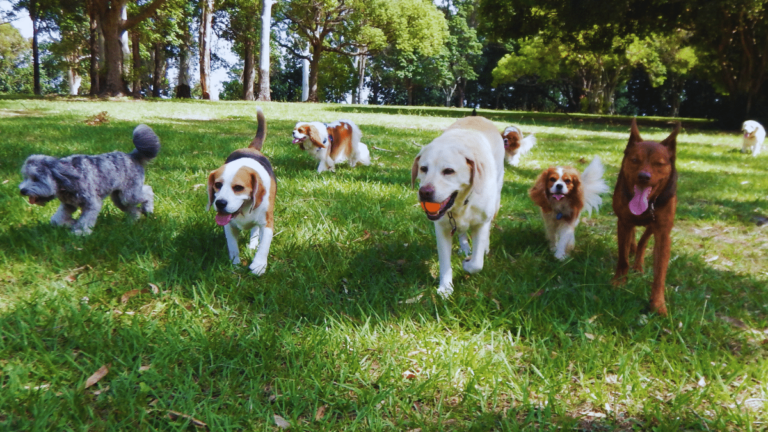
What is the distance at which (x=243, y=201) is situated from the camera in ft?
11.4

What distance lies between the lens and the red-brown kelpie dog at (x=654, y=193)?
288 cm

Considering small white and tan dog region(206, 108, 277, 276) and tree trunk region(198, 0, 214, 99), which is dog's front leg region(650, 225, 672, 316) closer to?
small white and tan dog region(206, 108, 277, 276)

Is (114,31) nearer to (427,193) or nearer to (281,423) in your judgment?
(427,193)

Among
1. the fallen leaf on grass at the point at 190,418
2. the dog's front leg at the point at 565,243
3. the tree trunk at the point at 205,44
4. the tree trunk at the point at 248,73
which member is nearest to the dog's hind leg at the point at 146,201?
the fallen leaf on grass at the point at 190,418

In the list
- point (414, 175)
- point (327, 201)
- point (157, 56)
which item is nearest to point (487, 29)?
point (327, 201)

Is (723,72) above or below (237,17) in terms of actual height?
below

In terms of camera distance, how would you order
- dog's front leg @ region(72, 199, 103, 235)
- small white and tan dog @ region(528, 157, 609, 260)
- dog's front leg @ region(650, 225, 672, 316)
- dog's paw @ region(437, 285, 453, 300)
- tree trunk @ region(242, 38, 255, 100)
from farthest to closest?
1. tree trunk @ region(242, 38, 255, 100)
2. small white and tan dog @ region(528, 157, 609, 260)
3. dog's front leg @ region(72, 199, 103, 235)
4. dog's paw @ region(437, 285, 453, 300)
5. dog's front leg @ region(650, 225, 672, 316)

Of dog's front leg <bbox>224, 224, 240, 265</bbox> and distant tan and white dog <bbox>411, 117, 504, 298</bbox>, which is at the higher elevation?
distant tan and white dog <bbox>411, 117, 504, 298</bbox>

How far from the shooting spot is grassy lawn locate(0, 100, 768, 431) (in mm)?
2121

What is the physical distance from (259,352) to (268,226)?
4.51 ft

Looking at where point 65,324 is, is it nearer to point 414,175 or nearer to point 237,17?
point 414,175

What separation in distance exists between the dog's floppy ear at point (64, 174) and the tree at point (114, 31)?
19606 millimetres

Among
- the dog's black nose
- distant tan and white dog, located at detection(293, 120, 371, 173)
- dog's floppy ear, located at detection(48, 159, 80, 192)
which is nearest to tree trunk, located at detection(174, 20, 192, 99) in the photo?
distant tan and white dog, located at detection(293, 120, 371, 173)

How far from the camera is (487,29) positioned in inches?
910
